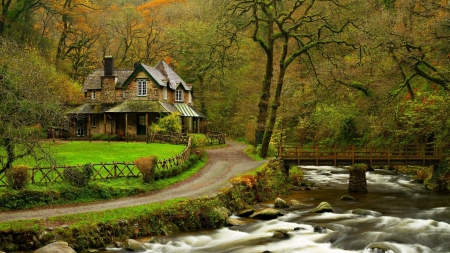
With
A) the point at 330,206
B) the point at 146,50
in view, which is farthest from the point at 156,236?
the point at 146,50

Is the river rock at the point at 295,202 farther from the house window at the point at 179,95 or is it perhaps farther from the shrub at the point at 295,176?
the house window at the point at 179,95

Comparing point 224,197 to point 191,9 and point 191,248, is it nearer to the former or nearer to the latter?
point 191,248

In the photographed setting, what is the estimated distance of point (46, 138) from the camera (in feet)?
151

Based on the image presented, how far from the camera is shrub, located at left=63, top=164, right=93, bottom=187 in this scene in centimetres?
1969

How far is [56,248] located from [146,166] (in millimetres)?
9227

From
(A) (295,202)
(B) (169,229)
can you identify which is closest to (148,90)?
(A) (295,202)

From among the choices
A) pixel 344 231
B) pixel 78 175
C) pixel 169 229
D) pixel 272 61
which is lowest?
pixel 344 231

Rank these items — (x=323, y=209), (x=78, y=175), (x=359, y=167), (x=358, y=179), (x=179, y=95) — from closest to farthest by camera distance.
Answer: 1. (x=78, y=175)
2. (x=323, y=209)
3. (x=359, y=167)
4. (x=358, y=179)
5. (x=179, y=95)

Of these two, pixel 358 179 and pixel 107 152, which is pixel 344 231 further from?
pixel 107 152

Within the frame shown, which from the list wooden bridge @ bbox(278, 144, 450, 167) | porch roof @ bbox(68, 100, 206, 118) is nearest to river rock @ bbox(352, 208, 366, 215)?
wooden bridge @ bbox(278, 144, 450, 167)

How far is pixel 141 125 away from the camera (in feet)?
155

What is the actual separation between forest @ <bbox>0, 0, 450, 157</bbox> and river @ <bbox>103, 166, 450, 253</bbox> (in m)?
6.71

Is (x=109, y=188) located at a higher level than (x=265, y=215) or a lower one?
higher

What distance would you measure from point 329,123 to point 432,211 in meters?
20.3
